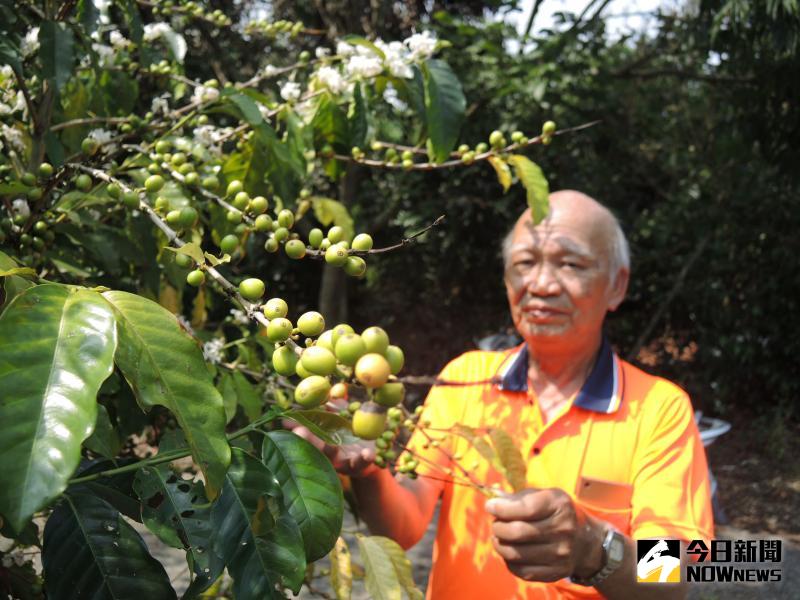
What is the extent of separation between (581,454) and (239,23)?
5.77 metres

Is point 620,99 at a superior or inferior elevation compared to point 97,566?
superior

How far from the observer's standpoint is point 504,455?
4.91 feet

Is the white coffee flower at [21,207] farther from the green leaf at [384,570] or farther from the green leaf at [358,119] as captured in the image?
the green leaf at [384,570]

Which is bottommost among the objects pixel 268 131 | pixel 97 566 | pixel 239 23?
pixel 97 566

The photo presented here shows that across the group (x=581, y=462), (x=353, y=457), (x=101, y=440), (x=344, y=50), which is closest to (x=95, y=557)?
(x=101, y=440)

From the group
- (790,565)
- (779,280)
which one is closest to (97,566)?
(790,565)

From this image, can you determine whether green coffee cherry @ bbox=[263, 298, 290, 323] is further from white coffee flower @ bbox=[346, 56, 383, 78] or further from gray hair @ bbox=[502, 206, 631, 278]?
gray hair @ bbox=[502, 206, 631, 278]

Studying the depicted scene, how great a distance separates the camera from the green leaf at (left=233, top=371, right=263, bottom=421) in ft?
4.83

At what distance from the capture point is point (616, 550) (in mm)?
1546

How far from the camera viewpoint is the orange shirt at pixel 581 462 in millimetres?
1735

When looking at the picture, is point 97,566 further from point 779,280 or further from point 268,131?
point 779,280

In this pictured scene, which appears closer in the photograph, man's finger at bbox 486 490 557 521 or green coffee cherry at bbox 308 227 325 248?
green coffee cherry at bbox 308 227 325 248

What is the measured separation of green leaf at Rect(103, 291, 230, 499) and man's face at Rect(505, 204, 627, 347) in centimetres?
142

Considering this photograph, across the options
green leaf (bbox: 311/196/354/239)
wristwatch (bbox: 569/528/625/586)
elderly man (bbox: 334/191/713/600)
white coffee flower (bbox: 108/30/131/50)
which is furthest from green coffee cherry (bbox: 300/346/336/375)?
white coffee flower (bbox: 108/30/131/50)
